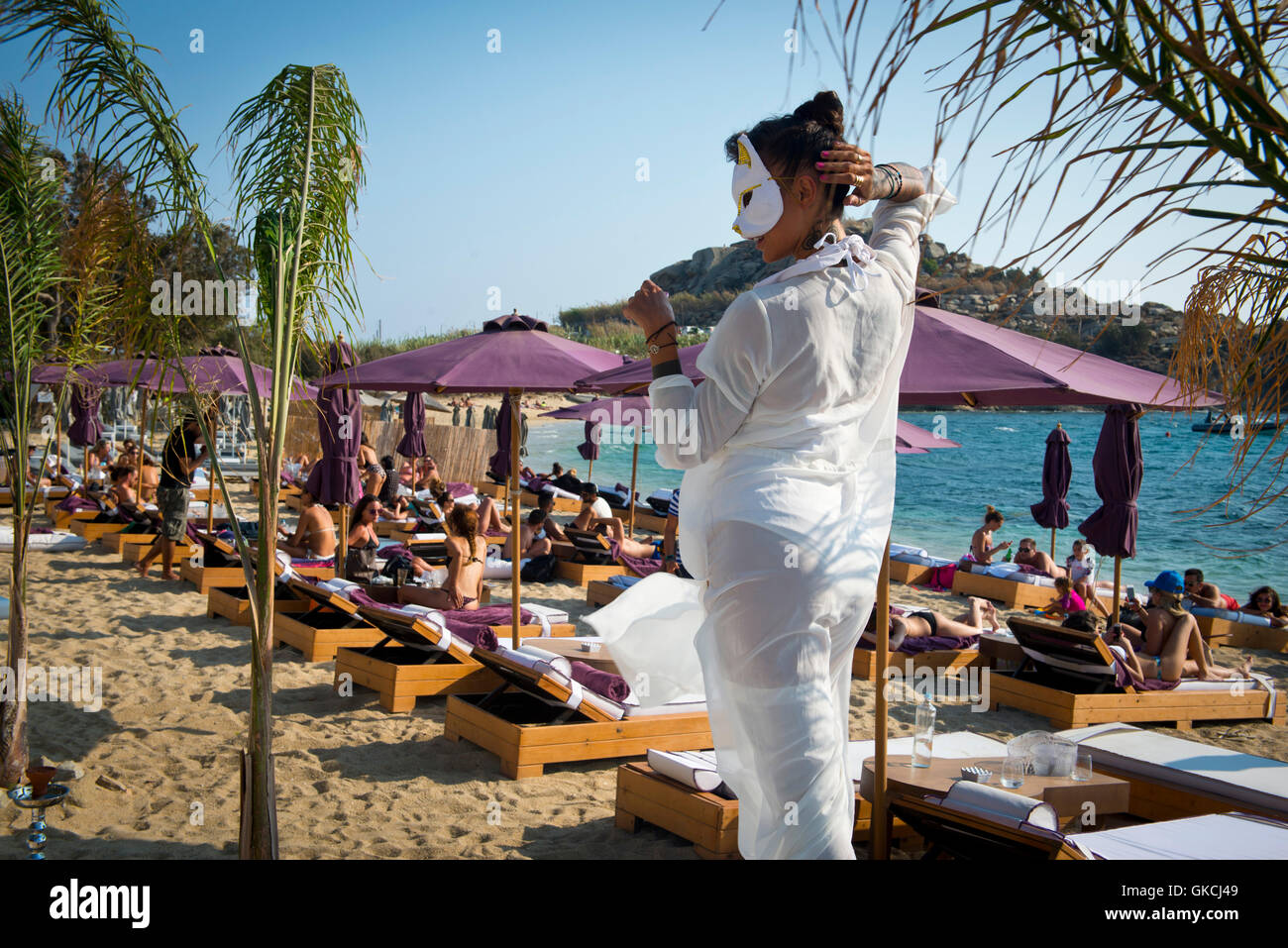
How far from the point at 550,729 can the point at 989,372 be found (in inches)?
125

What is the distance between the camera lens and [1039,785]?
4.46 m

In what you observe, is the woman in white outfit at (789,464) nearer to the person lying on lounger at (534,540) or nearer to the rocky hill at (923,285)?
the rocky hill at (923,285)

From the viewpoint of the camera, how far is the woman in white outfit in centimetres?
205

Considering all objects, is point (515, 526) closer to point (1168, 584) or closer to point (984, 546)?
point (1168, 584)

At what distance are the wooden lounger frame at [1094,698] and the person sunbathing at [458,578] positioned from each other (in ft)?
13.9

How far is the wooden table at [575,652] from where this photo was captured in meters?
6.56

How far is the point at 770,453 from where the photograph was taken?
2.12m

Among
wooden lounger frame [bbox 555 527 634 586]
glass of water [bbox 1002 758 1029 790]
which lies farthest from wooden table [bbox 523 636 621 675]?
wooden lounger frame [bbox 555 527 634 586]

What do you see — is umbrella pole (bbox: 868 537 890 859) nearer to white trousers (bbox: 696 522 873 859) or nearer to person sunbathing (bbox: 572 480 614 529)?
white trousers (bbox: 696 522 873 859)

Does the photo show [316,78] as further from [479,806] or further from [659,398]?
[479,806]

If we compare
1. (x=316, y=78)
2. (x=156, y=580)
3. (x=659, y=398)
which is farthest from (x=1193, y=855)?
(x=156, y=580)

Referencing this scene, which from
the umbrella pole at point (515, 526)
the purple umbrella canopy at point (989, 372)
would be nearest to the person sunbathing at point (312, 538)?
the umbrella pole at point (515, 526)
